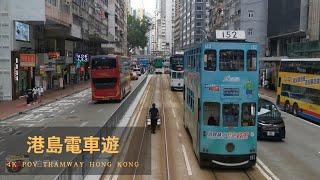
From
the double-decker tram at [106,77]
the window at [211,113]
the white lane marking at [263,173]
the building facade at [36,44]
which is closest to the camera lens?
the white lane marking at [263,173]

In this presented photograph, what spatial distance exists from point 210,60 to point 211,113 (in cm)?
180

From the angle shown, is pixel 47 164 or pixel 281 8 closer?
pixel 47 164

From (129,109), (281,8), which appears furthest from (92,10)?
(129,109)

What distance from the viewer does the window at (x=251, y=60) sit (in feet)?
56.4

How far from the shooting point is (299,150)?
22094 mm

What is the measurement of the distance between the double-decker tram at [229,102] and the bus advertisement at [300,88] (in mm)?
15352

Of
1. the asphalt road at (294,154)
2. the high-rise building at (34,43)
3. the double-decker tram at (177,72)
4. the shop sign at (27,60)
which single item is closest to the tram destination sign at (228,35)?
the asphalt road at (294,154)

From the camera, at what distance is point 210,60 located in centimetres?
1733

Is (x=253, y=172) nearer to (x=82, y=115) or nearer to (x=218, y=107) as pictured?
(x=218, y=107)

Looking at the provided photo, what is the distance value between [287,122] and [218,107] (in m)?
16.6

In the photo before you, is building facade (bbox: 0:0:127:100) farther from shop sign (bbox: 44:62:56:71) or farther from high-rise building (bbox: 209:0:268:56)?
high-rise building (bbox: 209:0:268:56)

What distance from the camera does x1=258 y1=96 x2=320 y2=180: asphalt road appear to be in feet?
57.3

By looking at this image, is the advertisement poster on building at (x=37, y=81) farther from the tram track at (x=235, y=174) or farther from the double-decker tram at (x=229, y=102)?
the tram track at (x=235, y=174)

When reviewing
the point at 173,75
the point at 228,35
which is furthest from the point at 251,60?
the point at 173,75
